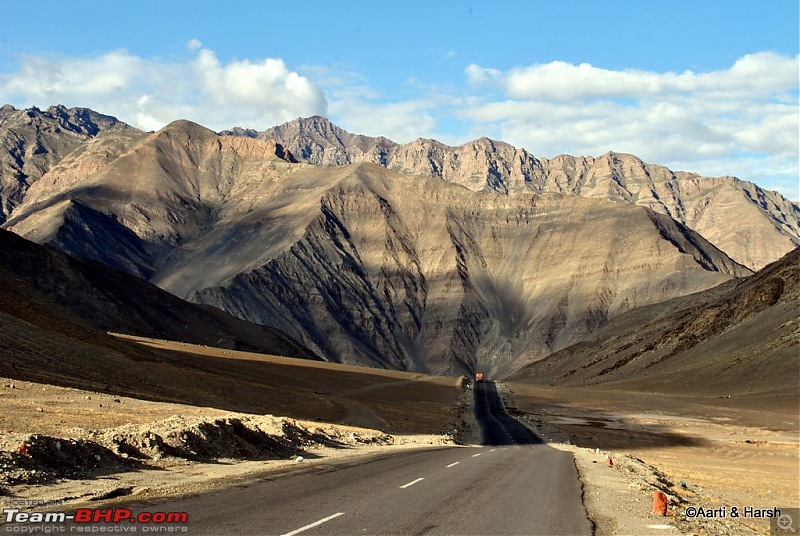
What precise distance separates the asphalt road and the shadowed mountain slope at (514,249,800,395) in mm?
78766

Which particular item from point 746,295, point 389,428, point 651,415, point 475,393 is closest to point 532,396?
point 475,393

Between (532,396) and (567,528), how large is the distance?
98285 mm

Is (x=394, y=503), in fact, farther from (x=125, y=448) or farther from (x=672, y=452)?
(x=672, y=452)

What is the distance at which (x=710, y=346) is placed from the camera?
393ft

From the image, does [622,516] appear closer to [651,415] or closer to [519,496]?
[519,496]

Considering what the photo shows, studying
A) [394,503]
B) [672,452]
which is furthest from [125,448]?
[672,452]

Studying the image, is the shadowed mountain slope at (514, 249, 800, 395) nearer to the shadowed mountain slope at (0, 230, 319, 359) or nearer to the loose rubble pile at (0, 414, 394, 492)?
the shadowed mountain slope at (0, 230, 319, 359)

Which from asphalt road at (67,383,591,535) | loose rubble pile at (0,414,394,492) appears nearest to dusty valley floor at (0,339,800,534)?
loose rubble pile at (0,414,394,492)

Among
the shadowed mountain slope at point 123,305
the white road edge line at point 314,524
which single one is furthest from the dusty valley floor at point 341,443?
the shadowed mountain slope at point 123,305

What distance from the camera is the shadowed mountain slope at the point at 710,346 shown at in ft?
326

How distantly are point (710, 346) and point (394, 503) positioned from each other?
113989mm

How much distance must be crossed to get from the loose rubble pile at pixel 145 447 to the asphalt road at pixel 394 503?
3679 millimetres

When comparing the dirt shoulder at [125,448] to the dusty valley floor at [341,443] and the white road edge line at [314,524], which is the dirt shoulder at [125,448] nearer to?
the dusty valley floor at [341,443]

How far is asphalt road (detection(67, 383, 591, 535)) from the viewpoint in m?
13.9
